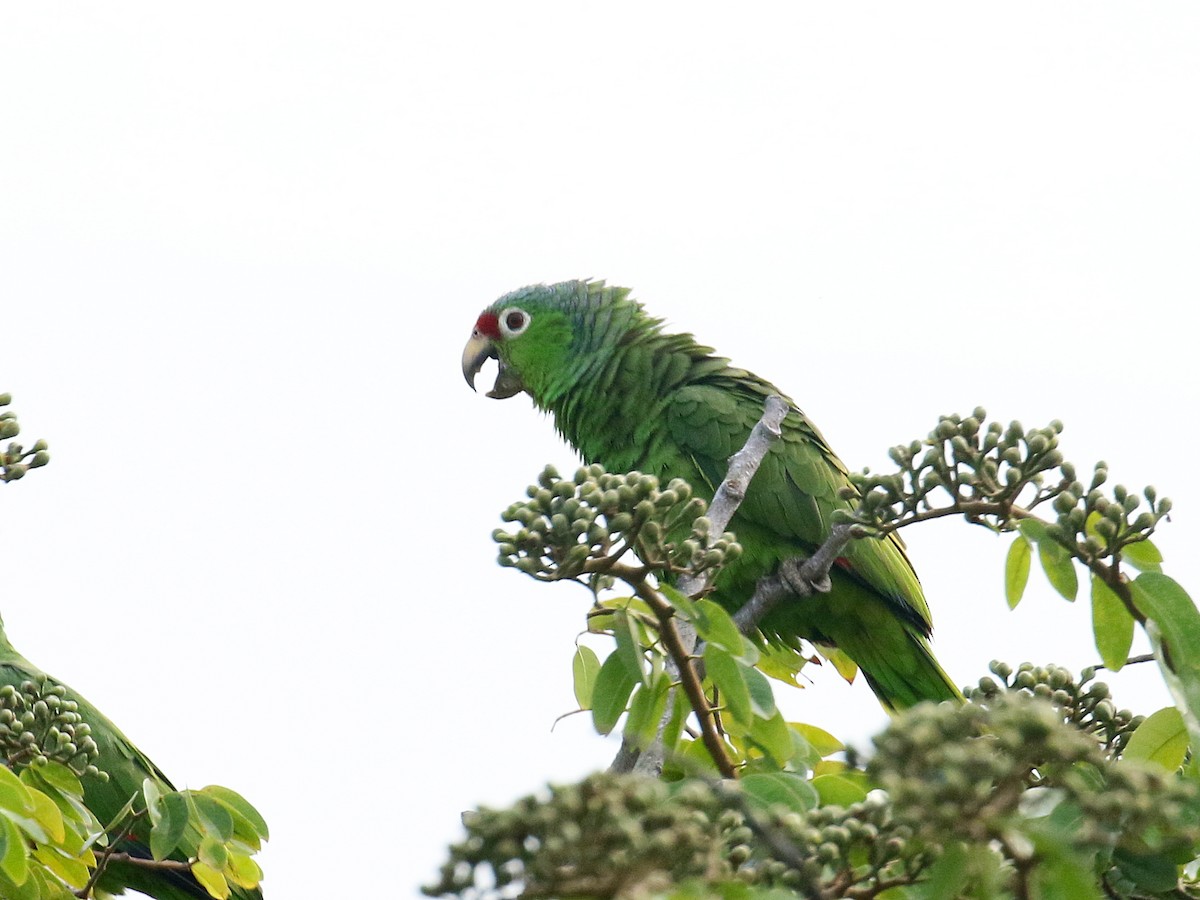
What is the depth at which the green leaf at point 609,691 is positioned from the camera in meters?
2.67

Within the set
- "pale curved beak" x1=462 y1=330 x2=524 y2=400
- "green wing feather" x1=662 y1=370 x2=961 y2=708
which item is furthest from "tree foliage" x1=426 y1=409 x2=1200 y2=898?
"pale curved beak" x1=462 y1=330 x2=524 y2=400

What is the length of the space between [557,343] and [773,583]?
6.53ft

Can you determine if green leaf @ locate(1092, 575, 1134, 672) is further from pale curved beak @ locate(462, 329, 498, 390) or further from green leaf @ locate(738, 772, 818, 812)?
pale curved beak @ locate(462, 329, 498, 390)

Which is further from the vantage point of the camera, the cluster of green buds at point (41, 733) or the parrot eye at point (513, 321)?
the parrot eye at point (513, 321)

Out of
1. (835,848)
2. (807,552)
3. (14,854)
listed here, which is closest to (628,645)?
(835,848)

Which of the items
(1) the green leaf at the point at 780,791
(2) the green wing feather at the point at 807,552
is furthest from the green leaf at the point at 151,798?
(2) the green wing feather at the point at 807,552

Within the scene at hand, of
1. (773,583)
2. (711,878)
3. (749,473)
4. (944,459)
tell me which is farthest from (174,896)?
(711,878)

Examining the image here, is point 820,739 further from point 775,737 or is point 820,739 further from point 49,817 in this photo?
point 49,817

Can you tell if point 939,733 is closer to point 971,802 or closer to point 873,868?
point 971,802

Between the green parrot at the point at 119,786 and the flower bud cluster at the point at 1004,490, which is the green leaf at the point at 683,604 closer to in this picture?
the flower bud cluster at the point at 1004,490

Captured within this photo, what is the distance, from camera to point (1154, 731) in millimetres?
2422

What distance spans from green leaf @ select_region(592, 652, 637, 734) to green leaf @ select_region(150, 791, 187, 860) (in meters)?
1.25

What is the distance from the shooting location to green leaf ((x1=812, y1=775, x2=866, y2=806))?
2385 mm

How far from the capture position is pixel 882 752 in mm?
1556
